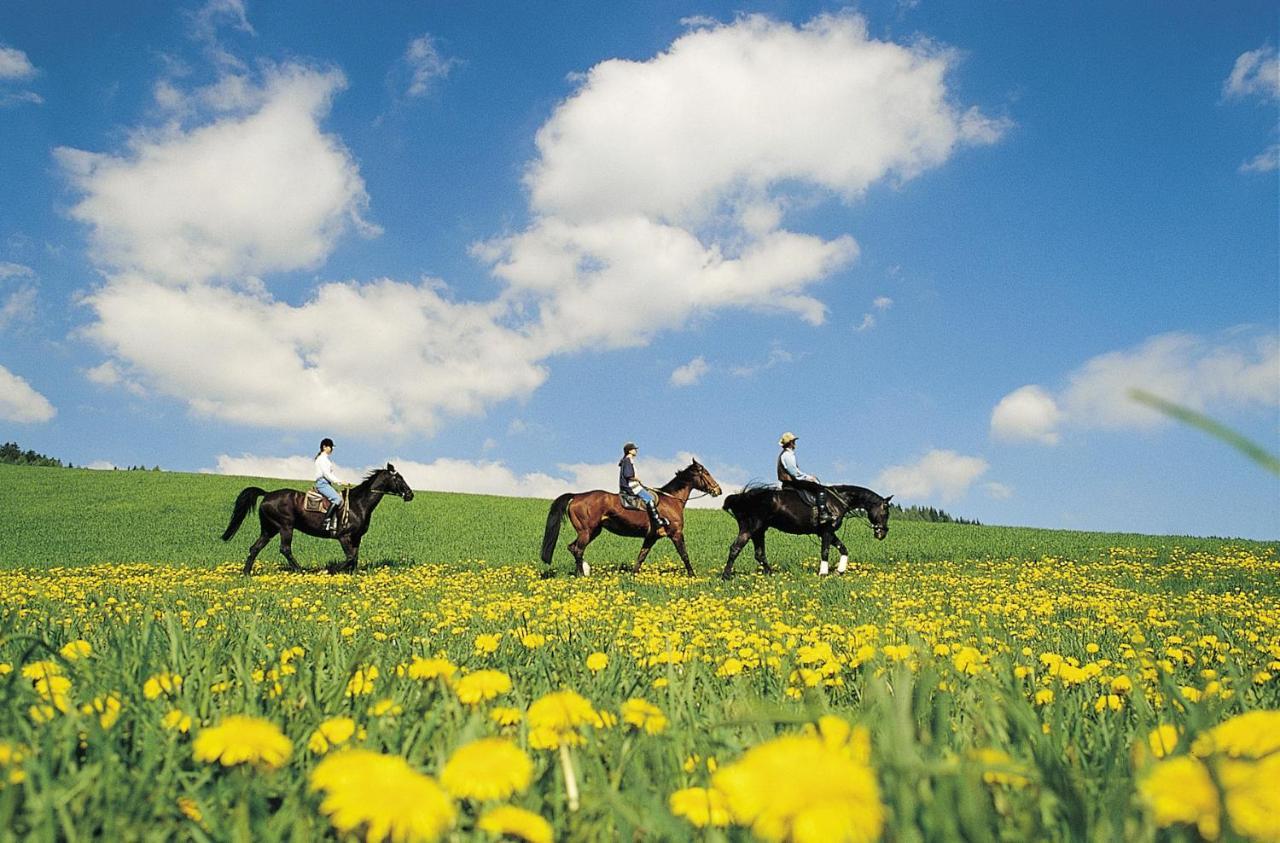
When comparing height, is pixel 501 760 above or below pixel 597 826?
above

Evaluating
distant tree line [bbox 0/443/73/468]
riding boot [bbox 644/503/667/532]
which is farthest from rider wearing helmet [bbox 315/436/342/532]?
distant tree line [bbox 0/443/73/468]

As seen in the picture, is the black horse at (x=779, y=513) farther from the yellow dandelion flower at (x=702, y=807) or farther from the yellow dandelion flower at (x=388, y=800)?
the yellow dandelion flower at (x=388, y=800)

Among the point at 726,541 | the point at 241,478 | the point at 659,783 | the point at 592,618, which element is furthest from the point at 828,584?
the point at 241,478

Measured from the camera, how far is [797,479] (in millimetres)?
20312

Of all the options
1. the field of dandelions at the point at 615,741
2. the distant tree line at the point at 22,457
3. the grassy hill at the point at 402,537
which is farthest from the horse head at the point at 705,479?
the distant tree line at the point at 22,457

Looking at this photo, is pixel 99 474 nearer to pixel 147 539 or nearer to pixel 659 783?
pixel 147 539

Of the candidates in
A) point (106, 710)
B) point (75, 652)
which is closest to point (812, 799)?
point (106, 710)

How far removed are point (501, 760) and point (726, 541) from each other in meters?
38.4

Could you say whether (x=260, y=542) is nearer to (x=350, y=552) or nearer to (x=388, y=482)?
(x=350, y=552)

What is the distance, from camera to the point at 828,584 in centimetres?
1548

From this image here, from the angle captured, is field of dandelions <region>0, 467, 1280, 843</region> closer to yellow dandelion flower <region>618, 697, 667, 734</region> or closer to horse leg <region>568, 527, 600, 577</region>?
yellow dandelion flower <region>618, 697, 667, 734</region>

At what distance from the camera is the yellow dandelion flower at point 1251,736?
132 centimetres

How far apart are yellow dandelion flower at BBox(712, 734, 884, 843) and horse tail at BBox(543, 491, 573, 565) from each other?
18323 mm

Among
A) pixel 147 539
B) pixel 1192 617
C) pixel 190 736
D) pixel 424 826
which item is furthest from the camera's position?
pixel 147 539
